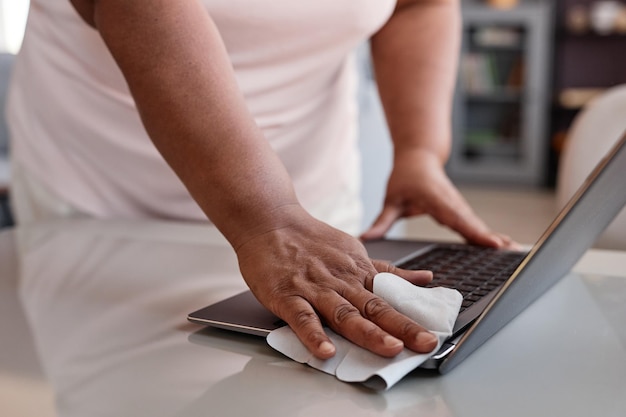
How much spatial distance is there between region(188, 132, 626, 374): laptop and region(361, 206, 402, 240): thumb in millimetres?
134

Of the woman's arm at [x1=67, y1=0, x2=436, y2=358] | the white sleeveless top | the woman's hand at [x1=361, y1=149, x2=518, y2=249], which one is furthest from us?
the white sleeveless top

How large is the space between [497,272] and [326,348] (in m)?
0.29

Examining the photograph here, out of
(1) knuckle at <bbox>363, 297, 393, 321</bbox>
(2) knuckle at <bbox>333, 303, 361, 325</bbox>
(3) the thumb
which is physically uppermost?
(1) knuckle at <bbox>363, 297, 393, 321</bbox>

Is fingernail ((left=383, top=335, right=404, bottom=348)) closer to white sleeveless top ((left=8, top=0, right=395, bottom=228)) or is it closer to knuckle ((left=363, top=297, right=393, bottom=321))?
knuckle ((left=363, top=297, right=393, bottom=321))

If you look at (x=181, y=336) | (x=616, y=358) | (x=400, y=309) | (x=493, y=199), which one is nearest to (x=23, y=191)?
(x=181, y=336)

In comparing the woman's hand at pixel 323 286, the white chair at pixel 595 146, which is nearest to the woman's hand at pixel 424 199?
the white chair at pixel 595 146

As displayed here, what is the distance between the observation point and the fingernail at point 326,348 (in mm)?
502

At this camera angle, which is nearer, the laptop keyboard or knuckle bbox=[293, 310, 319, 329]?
knuckle bbox=[293, 310, 319, 329]

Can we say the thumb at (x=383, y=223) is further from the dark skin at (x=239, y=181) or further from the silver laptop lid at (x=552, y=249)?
the silver laptop lid at (x=552, y=249)

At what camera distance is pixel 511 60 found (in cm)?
609

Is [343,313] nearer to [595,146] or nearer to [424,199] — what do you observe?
[424,199]

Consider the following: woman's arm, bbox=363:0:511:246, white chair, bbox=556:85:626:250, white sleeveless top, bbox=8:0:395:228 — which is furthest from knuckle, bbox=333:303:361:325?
white chair, bbox=556:85:626:250

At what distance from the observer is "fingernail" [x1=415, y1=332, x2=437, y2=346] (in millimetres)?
484

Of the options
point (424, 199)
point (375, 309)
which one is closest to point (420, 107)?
point (424, 199)
